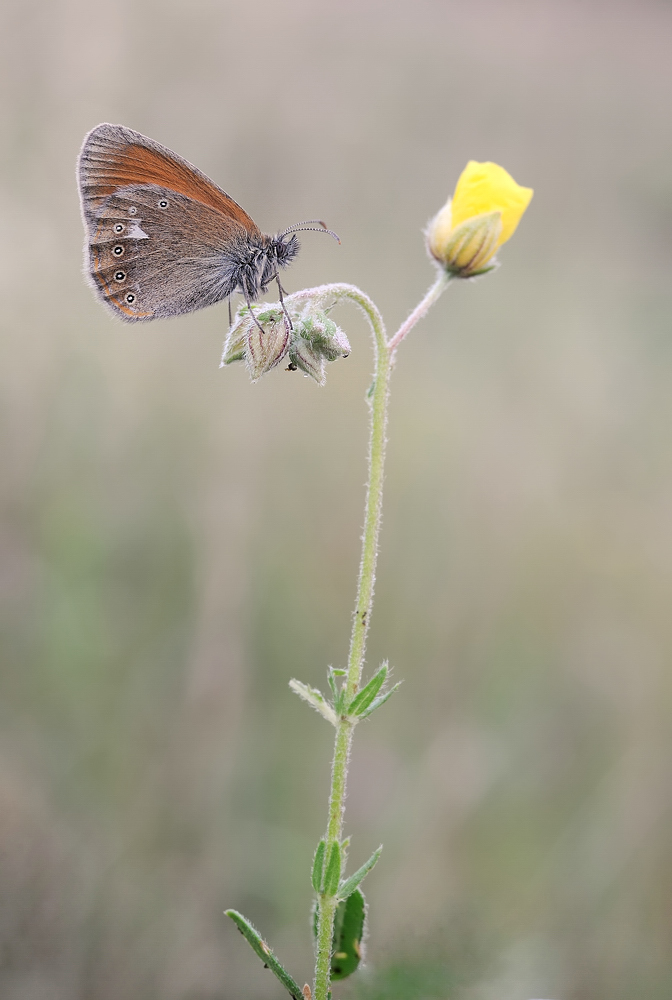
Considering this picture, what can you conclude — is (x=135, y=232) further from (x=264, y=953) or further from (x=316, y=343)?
(x=264, y=953)

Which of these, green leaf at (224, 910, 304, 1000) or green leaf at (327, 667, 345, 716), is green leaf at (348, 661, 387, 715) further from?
green leaf at (224, 910, 304, 1000)

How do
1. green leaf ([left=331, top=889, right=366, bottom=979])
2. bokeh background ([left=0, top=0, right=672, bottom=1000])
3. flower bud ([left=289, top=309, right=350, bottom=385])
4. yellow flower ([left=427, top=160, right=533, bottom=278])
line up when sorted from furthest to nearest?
bokeh background ([left=0, top=0, right=672, bottom=1000])
yellow flower ([left=427, top=160, right=533, bottom=278])
flower bud ([left=289, top=309, right=350, bottom=385])
green leaf ([left=331, top=889, right=366, bottom=979])

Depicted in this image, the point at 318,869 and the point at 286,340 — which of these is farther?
the point at 286,340

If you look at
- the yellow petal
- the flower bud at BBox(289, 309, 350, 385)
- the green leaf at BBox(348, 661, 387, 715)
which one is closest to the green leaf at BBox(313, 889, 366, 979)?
the green leaf at BBox(348, 661, 387, 715)

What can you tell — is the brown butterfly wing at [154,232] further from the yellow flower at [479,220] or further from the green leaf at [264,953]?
the green leaf at [264,953]

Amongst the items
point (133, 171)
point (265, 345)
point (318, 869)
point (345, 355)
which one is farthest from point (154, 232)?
point (318, 869)

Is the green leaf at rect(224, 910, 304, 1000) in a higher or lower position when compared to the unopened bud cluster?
lower

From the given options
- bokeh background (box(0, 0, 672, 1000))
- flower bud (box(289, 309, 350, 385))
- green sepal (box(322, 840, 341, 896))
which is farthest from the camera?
bokeh background (box(0, 0, 672, 1000))
